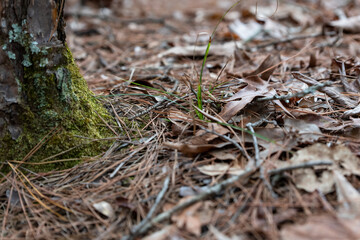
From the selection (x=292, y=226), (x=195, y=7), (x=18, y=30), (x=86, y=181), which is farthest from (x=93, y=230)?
(x=195, y=7)

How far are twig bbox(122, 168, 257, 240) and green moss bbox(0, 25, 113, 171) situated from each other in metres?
0.60

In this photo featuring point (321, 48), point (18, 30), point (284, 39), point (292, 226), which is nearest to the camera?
point (292, 226)

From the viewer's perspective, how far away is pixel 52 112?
150 cm

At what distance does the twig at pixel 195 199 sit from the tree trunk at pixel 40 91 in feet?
1.98

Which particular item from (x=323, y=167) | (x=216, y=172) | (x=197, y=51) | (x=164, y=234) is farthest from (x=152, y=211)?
(x=197, y=51)

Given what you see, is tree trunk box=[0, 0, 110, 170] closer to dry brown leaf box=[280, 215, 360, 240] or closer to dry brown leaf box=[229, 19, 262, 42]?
dry brown leaf box=[280, 215, 360, 240]

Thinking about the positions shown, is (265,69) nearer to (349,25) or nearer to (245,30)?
(245,30)

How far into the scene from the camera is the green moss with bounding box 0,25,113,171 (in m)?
1.42

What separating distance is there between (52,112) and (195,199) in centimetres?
84

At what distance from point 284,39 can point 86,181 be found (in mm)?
2545

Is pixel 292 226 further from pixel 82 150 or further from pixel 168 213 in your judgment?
pixel 82 150

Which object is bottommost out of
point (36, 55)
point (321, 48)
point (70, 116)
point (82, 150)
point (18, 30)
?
point (321, 48)

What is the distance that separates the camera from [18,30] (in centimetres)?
135

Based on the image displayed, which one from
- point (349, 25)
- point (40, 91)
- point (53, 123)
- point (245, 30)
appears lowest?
point (349, 25)
